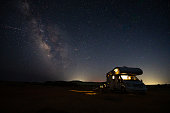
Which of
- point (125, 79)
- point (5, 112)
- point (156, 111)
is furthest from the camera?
point (125, 79)

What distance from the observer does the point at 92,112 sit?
420cm

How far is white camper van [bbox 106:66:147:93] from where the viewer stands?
10279mm

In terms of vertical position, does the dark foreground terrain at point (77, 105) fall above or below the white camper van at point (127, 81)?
below

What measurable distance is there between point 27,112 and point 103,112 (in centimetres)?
305

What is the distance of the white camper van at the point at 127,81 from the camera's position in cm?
1028

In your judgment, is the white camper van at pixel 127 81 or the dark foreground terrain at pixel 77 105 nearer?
the dark foreground terrain at pixel 77 105

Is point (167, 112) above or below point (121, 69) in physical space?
below

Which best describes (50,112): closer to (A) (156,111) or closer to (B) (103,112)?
(B) (103,112)

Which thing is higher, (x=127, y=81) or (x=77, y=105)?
(x=127, y=81)

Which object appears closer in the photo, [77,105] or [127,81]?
[77,105]

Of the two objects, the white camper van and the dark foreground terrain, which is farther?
the white camper van

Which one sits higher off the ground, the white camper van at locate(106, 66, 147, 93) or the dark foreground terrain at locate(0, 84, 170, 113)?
the white camper van at locate(106, 66, 147, 93)

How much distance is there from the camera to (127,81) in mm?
10898

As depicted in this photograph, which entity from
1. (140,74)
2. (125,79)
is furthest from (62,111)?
(140,74)
